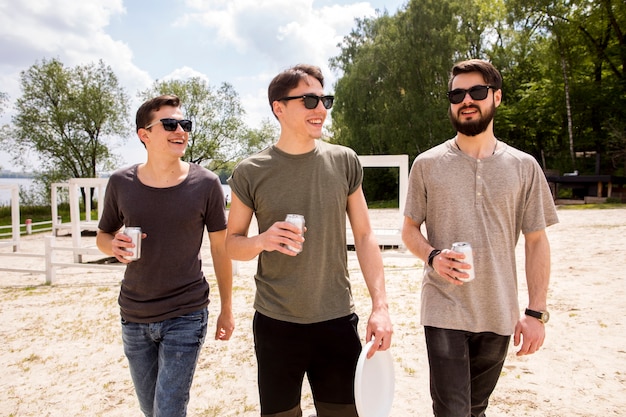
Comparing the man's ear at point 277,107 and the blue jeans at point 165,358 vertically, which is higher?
the man's ear at point 277,107

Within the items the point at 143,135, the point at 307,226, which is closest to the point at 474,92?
the point at 307,226

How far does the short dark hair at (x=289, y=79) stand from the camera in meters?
2.34

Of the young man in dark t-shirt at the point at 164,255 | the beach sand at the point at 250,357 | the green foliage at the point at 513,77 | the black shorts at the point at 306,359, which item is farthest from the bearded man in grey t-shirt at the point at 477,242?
the green foliage at the point at 513,77

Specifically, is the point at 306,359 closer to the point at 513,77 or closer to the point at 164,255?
the point at 164,255

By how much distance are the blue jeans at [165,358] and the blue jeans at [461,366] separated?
1.31m

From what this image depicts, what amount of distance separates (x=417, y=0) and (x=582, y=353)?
32526 mm

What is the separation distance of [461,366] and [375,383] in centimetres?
46

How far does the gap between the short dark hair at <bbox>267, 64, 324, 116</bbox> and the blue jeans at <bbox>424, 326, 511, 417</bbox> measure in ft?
4.80

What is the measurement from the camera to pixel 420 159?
2537 millimetres

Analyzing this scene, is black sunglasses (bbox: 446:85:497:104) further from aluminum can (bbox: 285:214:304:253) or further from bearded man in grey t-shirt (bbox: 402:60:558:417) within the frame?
aluminum can (bbox: 285:214:304:253)

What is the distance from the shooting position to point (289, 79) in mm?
2346

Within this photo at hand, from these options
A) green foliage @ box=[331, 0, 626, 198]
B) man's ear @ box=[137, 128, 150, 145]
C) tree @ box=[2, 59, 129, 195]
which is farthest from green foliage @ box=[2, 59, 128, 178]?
man's ear @ box=[137, 128, 150, 145]

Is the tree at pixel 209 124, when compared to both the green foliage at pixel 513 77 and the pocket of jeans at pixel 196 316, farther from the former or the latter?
the pocket of jeans at pixel 196 316

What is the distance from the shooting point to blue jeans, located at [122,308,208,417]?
239 cm
